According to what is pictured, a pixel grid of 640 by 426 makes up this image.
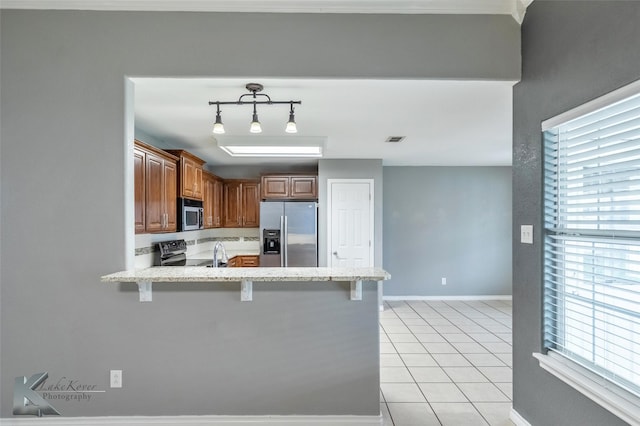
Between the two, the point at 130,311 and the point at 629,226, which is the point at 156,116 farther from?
the point at 629,226

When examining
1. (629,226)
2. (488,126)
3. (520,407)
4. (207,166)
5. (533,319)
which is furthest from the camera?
(207,166)

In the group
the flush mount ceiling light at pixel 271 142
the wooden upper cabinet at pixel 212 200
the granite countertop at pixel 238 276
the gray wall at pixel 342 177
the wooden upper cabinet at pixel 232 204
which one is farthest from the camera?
the wooden upper cabinet at pixel 232 204

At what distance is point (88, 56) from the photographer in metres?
2.15

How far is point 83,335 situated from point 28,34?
6.37 feet

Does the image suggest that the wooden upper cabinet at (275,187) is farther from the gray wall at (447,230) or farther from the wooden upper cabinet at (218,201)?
the gray wall at (447,230)

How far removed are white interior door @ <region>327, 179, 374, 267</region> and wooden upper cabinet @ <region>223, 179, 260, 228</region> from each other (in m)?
1.36

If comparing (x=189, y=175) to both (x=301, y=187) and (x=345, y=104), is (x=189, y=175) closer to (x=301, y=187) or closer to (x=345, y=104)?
(x=301, y=187)

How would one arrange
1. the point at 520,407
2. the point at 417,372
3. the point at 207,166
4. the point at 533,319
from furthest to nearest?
the point at 207,166 < the point at 417,372 < the point at 520,407 < the point at 533,319

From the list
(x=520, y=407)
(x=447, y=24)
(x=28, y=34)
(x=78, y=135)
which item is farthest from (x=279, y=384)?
(x=28, y=34)

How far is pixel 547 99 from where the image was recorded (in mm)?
1965

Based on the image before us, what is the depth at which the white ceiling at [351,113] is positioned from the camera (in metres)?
2.35

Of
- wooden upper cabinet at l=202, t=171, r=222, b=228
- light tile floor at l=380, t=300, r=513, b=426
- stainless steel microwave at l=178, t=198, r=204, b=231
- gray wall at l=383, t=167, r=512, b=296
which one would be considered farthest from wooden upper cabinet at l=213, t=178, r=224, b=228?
light tile floor at l=380, t=300, r=513, b=426

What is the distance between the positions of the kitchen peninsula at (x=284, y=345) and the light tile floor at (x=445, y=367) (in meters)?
0.47

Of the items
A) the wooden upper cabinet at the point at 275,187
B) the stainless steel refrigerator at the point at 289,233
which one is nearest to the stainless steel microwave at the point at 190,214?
the stainless steel refrigerator at the point at 289,233
